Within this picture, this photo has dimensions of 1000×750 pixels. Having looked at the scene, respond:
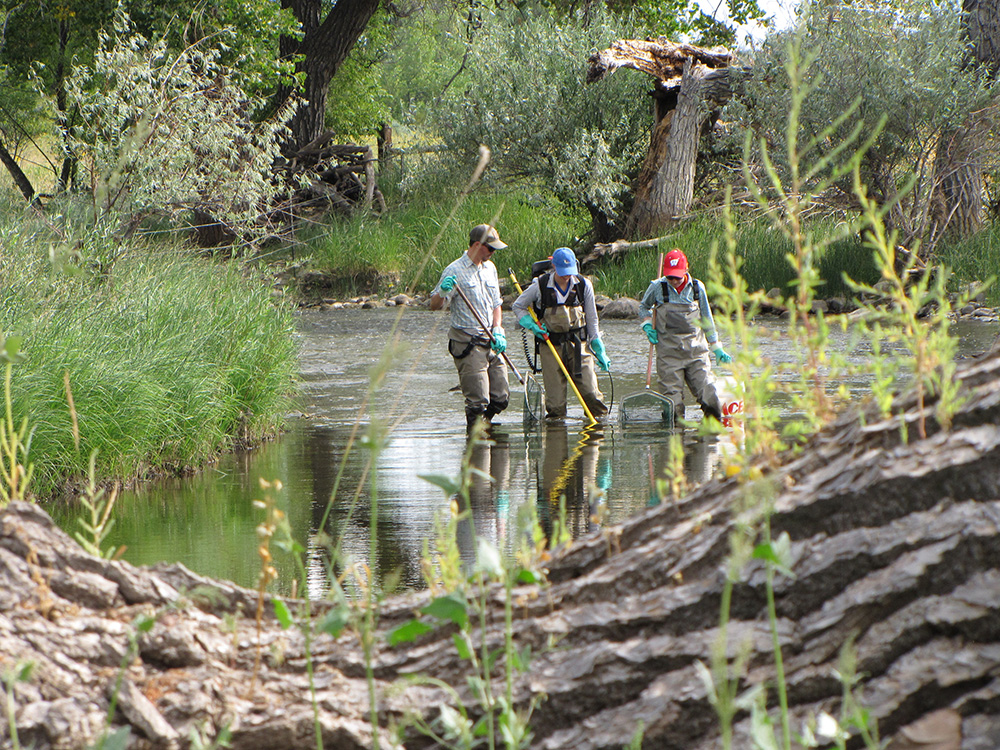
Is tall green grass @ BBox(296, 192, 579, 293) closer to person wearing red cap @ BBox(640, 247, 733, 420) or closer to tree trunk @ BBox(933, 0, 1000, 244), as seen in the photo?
tree trunk @ BBox(933, 0, 1000, 244)

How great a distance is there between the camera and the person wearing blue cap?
38.2ft

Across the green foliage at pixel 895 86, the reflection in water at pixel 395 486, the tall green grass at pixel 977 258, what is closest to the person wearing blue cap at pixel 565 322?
the reflection in water at pixel 395 486

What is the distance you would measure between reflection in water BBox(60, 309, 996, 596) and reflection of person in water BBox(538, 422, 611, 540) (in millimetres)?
14

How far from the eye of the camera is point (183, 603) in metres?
2.26

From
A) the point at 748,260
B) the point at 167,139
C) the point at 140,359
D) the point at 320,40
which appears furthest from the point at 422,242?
the point at 140,359

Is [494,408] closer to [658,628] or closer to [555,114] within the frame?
[658,628]

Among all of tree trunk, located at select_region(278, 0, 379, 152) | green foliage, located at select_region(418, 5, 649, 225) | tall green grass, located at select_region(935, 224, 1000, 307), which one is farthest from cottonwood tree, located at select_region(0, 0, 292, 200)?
tall green grass, located at select_region(935, 224, 1000, 307)

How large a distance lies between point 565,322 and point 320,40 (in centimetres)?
1787

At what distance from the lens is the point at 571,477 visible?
29.5 feet

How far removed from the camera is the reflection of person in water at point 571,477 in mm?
7512

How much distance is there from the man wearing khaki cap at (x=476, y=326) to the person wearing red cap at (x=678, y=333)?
60.6 inches

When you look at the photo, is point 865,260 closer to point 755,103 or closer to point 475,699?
point 755,103

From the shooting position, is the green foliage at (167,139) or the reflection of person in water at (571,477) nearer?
the reflection of person in water at (571,477)

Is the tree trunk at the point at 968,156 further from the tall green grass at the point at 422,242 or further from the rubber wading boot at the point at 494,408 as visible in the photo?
the rubber wading boot at the point at 494,408
